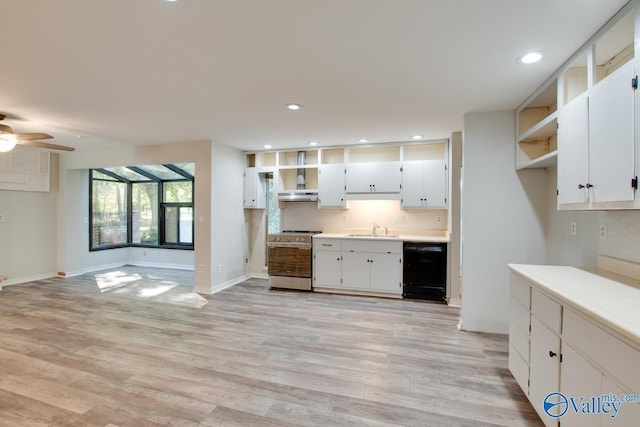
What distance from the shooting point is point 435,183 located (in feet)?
15.2

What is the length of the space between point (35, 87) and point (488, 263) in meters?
4.82

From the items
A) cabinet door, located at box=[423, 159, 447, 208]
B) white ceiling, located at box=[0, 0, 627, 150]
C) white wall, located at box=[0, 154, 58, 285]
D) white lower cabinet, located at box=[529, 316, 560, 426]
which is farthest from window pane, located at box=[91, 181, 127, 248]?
white lower cabinet, located at box=[529, 316, 560, 426]

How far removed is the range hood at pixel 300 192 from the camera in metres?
5.25

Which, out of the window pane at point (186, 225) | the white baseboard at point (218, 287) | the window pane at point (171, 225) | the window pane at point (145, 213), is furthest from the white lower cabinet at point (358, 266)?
the window pane at point (145, 213)

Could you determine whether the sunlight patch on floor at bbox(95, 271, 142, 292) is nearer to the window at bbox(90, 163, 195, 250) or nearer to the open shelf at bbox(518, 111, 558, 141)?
the window at bbox(90, 163, 195, 250)

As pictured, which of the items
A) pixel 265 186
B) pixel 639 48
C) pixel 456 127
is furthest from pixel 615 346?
pixel 265 186

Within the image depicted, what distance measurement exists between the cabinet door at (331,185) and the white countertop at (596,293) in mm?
3135

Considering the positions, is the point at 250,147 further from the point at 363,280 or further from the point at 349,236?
the point at 363,280

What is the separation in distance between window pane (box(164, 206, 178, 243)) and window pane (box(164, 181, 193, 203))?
0.77 ft

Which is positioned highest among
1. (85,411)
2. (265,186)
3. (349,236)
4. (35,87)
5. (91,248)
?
(35,87)

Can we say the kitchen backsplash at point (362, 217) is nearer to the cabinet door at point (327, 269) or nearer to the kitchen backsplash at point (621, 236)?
the cabinet door at point (327, 269)

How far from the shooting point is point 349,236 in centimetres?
489

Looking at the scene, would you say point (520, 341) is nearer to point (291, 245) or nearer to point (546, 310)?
point (546, 310)

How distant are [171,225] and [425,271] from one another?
5832mm
